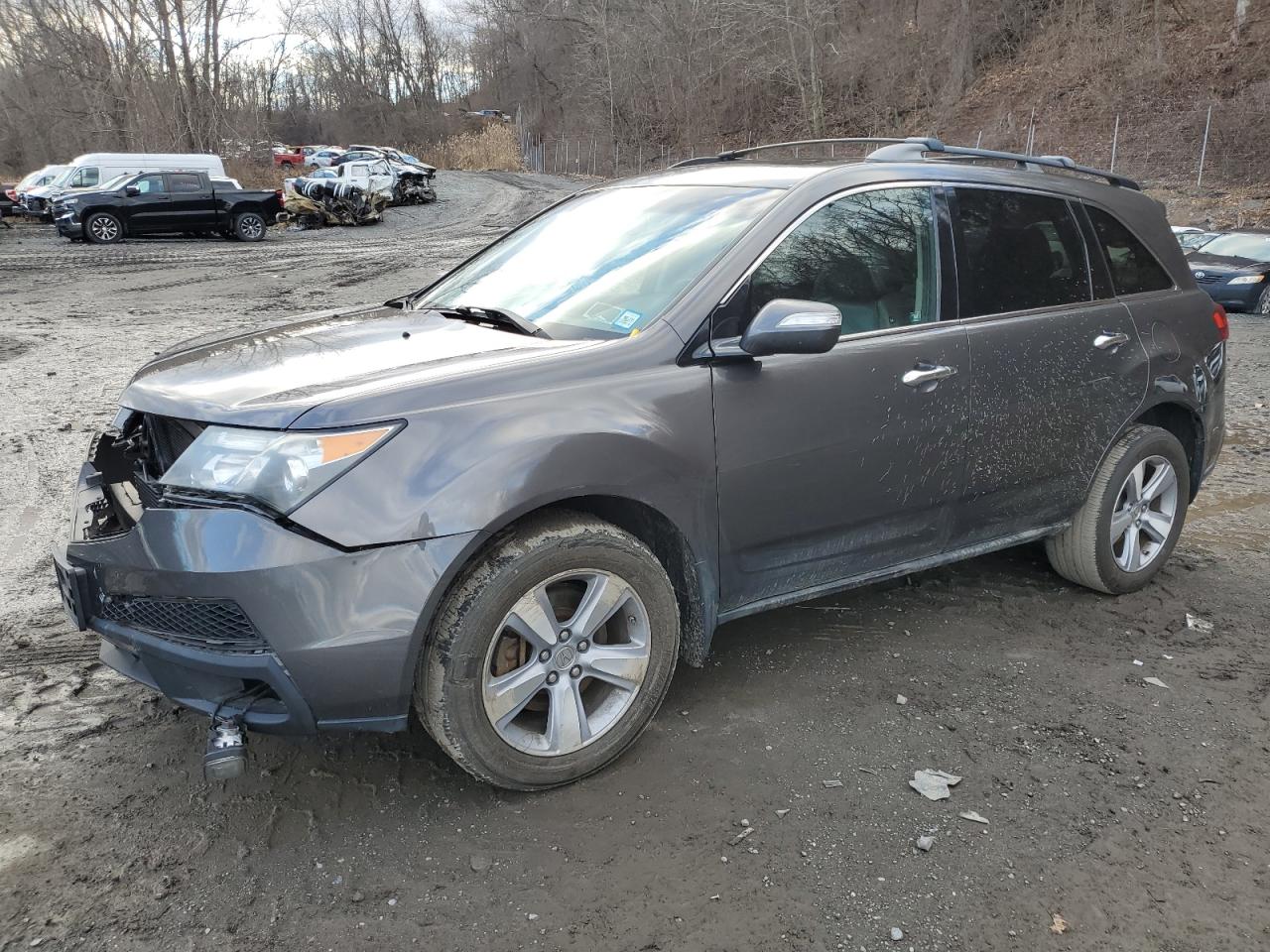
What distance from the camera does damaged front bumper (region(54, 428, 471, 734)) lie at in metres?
2.41

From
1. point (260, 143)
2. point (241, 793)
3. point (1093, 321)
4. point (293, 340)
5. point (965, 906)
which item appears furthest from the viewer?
point (260, 143)

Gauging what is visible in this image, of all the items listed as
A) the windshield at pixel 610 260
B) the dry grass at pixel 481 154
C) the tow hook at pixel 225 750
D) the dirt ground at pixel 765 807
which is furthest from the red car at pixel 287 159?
the tow hook at pixel 225 750

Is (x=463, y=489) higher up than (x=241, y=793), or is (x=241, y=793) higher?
(x=463, y=489)

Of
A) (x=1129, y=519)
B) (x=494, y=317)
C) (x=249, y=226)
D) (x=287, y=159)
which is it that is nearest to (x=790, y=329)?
(x=494, y=317)

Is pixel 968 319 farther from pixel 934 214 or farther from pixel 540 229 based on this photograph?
pixel 540 229

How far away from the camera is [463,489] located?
2531 millimetres

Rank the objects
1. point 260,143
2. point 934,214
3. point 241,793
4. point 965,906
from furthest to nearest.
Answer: point 260,143, point 934,214, point 241,793, point 965,906

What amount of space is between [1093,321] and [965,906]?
2.46 metres

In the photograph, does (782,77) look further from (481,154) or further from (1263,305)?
(1263,305)

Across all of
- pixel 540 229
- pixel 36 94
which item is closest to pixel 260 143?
pixel 36 94

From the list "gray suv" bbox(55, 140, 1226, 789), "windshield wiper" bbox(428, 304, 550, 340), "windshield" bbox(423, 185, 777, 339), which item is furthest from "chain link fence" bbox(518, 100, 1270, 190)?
"windshield wiper" bbox(428, 304, 550, 340)

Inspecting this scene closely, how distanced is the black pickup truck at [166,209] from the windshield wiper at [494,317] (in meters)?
21.7

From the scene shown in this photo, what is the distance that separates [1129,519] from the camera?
4.29m

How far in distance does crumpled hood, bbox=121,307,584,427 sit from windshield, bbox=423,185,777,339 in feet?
0.70
